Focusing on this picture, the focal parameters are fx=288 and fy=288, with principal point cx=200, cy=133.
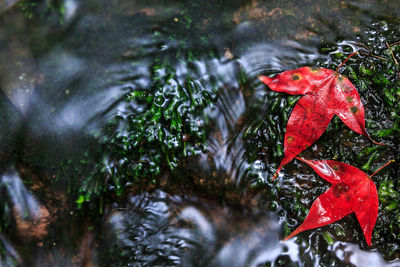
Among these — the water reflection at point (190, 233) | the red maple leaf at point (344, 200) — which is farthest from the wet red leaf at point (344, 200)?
the water reflection at point (190, 233)

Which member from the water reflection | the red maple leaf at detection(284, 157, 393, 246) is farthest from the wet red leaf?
the water reflection

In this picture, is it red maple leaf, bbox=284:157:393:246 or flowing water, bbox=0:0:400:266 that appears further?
flowing water, bbox=0:0:400:266

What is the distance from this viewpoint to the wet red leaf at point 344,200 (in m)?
1.87

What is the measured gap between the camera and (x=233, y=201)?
7.24 ft

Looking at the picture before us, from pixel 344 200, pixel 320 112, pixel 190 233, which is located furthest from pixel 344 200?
pixel 190 233

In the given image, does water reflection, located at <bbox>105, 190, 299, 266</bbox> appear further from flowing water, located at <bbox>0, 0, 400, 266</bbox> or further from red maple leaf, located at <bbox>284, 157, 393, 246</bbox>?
red maple leaf, located at <bbox>284, 157, 393, 246</bbox>

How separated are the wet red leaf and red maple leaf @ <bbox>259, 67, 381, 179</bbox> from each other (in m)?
0.26

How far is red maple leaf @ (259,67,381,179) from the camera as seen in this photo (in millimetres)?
1961

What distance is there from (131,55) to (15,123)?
4.05 ft

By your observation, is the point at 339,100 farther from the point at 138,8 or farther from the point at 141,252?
the point at 138,8

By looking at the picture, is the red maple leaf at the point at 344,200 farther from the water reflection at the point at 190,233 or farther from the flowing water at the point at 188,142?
the water reflection at the point at 190,233

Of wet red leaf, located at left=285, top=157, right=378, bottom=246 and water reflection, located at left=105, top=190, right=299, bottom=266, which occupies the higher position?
wet red leaf, located at left=285, top=157, right=378, bottom=246

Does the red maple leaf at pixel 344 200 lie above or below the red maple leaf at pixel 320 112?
below

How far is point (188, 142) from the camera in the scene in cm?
225
